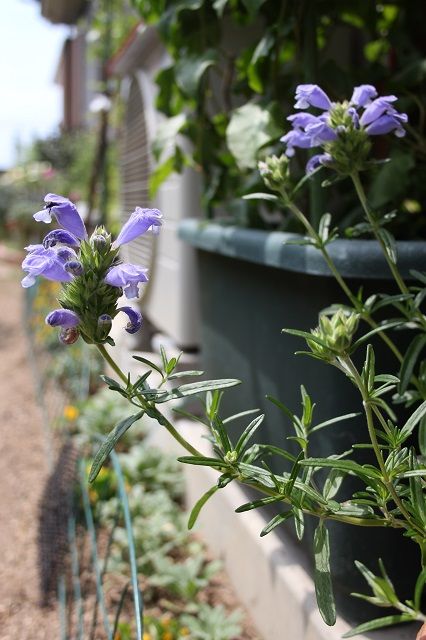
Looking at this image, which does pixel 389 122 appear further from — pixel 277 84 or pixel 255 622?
pixel 255 622

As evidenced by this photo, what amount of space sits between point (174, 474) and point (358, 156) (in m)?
1.67

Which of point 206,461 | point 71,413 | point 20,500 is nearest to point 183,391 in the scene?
point 206,461

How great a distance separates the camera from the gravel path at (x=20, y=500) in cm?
199

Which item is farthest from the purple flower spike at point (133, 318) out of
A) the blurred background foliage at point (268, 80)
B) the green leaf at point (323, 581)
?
the blurred background foliage at point (268, 80)

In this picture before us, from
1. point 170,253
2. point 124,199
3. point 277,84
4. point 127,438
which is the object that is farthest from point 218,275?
point 124,199

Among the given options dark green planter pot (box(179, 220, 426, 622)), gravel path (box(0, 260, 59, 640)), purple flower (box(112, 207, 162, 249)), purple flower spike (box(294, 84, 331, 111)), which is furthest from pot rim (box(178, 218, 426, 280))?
gravel path (box(0, 260, 59, 640))

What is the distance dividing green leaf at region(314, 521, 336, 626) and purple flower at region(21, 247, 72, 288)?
51cm

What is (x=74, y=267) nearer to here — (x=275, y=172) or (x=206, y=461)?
(x=206, y=461)

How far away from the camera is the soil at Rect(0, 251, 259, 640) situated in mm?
1966

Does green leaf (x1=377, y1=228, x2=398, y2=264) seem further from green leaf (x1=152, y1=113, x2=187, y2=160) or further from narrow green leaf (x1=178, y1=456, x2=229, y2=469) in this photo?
green leaf (x1=152, y1=113, x2=187, y2=160)

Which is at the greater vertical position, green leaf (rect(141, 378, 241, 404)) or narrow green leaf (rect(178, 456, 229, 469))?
green leaf (rect(141, 378, 241, 404))

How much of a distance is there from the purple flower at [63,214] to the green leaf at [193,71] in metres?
1.01

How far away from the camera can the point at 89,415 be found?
9.79 feet

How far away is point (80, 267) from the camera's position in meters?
0.90
